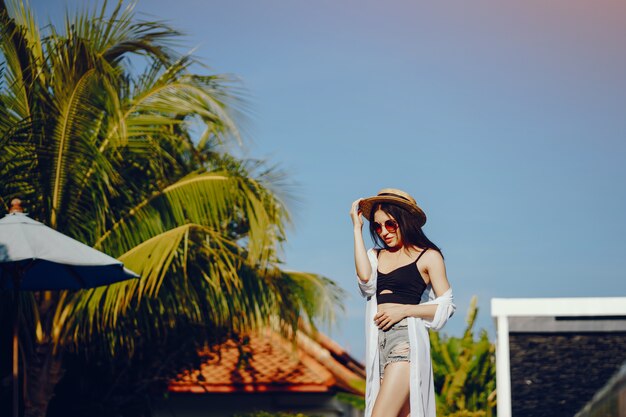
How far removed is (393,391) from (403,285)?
51cm

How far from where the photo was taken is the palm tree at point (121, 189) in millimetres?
12383

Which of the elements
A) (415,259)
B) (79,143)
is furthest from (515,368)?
(415,259)

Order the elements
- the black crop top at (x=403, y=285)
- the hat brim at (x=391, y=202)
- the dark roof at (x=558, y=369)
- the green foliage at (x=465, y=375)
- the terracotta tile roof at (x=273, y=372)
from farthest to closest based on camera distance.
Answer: the terracotta tile roof at (x=273, y=372)
the green foliage at (x=465, y=375)
the dark roof at (x=558, y=369)
the hat brim at (x=391, y=202)
the black crop top at (x=403, y=285)

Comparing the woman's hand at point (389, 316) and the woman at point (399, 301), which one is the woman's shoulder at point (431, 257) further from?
the woman's hand at point (389, 316)

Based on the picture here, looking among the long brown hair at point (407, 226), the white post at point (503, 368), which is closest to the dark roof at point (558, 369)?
the white post at point (503, 368)

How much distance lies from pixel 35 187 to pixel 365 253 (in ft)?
28.3

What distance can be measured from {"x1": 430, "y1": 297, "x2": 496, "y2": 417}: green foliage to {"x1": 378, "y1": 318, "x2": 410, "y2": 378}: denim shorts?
1300cm

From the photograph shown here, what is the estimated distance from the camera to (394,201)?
491 cm

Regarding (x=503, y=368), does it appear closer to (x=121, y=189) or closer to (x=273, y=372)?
(x=121, y=189)

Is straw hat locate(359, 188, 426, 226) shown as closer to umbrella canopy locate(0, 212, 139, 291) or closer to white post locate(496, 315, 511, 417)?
umbrella canopy locate(0, 212, 139, 291)

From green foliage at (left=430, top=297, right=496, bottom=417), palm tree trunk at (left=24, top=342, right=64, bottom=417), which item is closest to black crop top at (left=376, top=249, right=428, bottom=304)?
palm tree trunk at (left=24, top=342, right=64, bottom=417)

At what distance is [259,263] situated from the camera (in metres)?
14.1

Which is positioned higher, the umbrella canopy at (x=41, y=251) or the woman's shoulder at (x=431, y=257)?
the umbrella canopy at (x=41, y=251)

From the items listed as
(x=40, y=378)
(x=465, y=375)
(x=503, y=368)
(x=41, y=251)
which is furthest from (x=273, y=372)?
(x=41, y=251)
